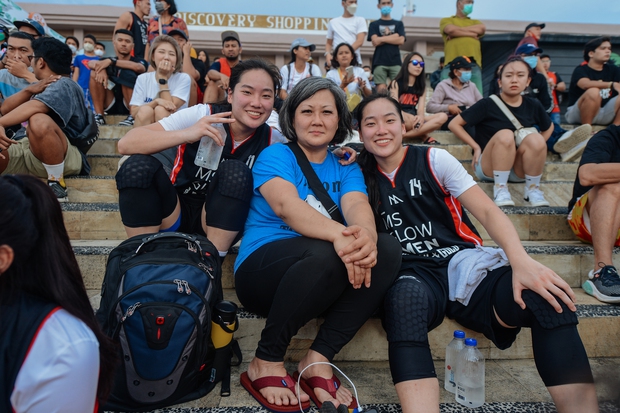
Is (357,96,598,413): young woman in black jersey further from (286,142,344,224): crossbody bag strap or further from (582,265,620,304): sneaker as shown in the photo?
(582,265,620,304): sneaker

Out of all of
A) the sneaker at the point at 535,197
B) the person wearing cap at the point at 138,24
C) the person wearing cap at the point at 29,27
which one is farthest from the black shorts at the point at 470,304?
the person wearing cap at the point at 138,24

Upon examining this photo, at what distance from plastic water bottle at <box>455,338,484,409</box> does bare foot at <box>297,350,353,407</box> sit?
476mm

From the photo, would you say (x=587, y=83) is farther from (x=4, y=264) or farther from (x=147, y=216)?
(x=4, y=264)

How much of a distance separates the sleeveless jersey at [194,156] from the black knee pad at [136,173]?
240mm

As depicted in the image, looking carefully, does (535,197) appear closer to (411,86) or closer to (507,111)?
(507,111)

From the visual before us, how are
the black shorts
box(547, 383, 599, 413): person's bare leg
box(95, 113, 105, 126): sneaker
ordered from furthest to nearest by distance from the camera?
1. box(95, 113, 105, 126): sneaker
2. the black shorts
3. box(547, 383, 599, 413): person's bare leg

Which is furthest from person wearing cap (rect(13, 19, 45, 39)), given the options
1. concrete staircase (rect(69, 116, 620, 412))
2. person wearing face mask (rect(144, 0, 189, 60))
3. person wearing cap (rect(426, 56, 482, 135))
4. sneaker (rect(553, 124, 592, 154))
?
sneaker (rect(553, 124, 592, 154))

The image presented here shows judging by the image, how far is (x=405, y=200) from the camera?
2.08 metres

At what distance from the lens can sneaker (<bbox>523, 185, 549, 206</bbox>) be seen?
336 centimetres

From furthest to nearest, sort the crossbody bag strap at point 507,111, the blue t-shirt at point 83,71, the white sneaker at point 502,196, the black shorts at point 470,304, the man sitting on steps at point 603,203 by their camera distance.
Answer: the blue t-shirt at point 83,71 → the crossbody bag strap at point 507,111 → the white sneaker at point 502,196 → the man sitting on steps at point 603,203 → the black shorts at point 470,304

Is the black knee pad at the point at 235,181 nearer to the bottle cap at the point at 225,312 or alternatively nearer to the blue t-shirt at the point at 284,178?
the blue t-shirt at the point at 284,178

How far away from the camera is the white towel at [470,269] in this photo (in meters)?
1.82

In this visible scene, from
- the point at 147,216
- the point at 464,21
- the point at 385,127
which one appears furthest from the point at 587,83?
the point at 147,216

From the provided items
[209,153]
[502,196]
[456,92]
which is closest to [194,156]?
[209,153]
